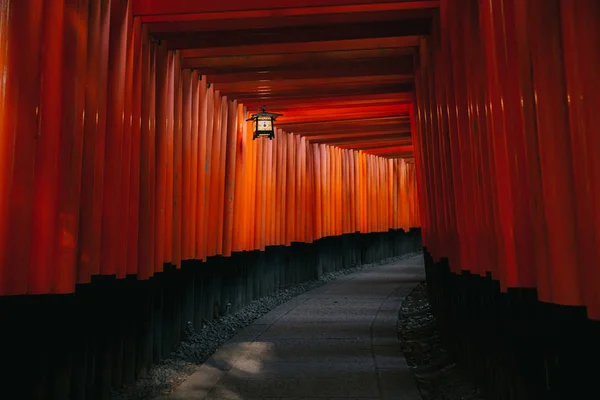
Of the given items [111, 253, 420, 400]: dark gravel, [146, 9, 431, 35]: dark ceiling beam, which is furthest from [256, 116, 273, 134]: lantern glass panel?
[111, 253, 420, 400]: dark gravel

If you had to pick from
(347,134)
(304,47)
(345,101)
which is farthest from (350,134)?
(304,47)

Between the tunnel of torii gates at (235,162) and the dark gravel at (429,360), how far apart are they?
0.27 m

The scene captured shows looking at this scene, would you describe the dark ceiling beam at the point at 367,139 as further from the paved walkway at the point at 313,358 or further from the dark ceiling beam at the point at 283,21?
the dark ceiling beam at the point at 283,21

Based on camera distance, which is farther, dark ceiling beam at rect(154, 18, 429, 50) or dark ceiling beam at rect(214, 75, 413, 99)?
dark ceiling beam at rect(214, 75, 413, 99)

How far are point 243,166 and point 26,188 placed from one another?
6041 mm

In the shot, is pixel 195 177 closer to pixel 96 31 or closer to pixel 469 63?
pixel 96 31

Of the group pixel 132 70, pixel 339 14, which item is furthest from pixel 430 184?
pixel 132 70

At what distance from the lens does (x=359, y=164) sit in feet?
54.3

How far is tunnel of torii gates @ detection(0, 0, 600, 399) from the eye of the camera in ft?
8.09

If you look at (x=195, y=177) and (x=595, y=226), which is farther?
(x=195, y=177)

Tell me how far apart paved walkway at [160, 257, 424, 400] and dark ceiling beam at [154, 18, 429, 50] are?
3.98 m

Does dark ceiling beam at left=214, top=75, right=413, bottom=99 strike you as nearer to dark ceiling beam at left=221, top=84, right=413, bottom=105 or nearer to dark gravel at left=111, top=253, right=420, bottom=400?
dark ceiling beam at left=221, top=84, right=413, bottom=105

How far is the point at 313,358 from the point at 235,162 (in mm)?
3949

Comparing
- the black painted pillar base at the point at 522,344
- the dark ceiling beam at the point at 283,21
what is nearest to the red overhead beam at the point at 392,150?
the dark ceiling beam at the point at 283,21
